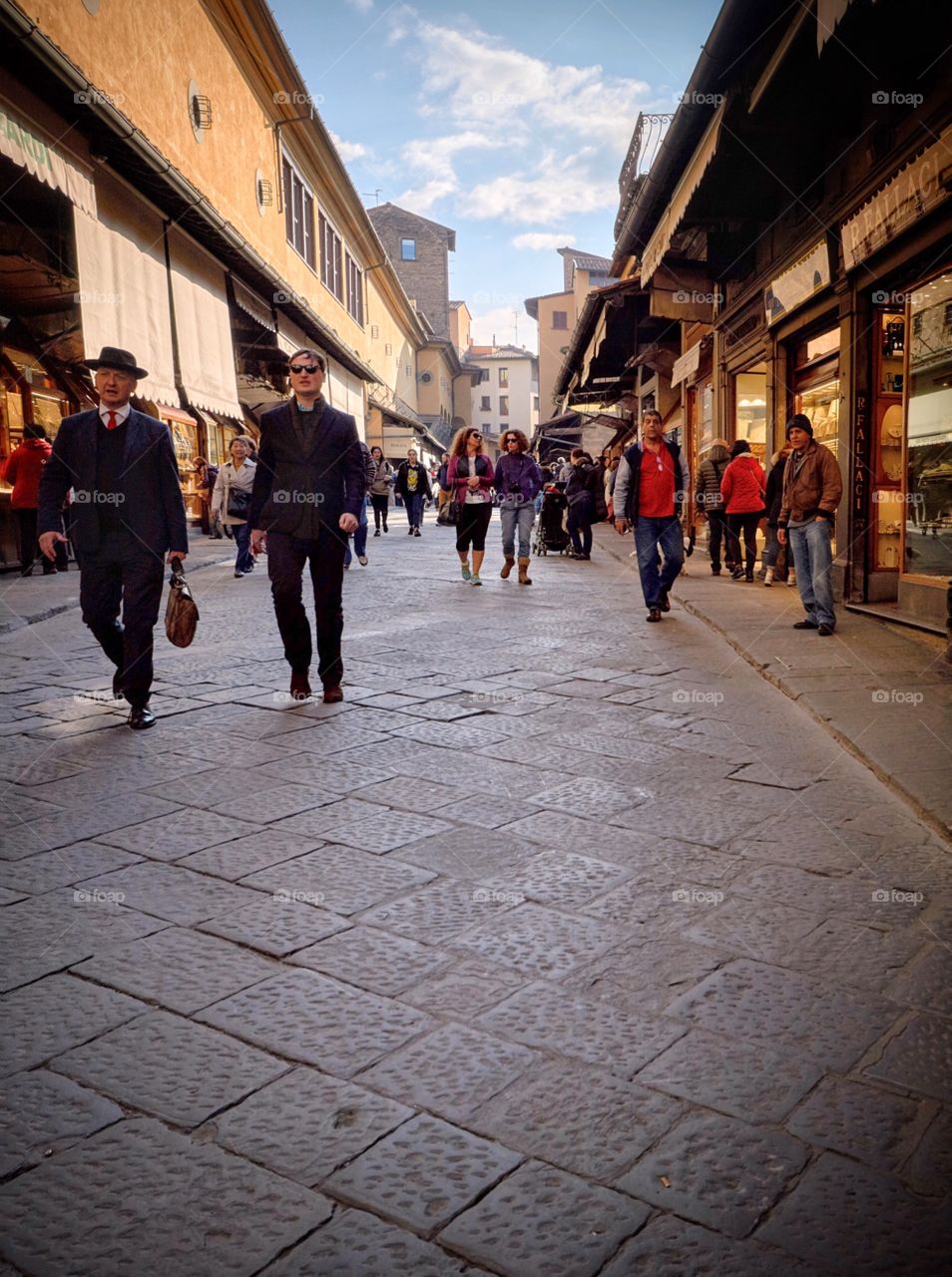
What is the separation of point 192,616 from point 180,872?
2.23 meters

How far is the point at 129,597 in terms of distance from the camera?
16.3 ft

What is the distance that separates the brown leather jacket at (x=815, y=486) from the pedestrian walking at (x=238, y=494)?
21.9ft

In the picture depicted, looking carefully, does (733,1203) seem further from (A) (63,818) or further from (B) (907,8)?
(B) (907,8)

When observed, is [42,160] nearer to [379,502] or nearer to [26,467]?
[26,467]

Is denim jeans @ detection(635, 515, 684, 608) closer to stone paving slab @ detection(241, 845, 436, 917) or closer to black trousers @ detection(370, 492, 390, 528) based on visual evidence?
stone paving slab @ detection(241, 845, 436, 917)

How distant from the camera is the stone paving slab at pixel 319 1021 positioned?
2.13 m

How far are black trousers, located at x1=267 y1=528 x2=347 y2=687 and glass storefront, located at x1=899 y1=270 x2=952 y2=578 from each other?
16.0 ft

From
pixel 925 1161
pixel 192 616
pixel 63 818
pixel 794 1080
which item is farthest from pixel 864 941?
pixel 192 616

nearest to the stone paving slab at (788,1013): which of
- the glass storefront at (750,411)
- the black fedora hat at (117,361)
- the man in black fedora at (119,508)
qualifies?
the man in black fedora at (119,508)

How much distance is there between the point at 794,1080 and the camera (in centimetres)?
205

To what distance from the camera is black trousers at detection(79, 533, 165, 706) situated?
494 centimetres

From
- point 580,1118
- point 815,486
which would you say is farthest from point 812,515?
point 580,1118

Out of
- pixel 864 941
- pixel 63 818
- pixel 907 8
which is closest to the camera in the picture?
pixel 864 941

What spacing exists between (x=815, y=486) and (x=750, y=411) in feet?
23.5
